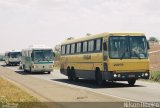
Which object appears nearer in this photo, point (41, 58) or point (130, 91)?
point (130, 91)

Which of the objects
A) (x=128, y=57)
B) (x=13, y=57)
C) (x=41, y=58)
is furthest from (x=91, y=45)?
(x=13, y=57)

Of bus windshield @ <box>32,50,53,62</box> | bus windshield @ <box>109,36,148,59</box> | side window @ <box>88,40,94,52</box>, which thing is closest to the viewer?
bus windshield @ <box>109,36,148,59</box>

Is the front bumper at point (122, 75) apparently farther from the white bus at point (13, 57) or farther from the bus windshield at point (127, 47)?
the white bus at point (13, 57)

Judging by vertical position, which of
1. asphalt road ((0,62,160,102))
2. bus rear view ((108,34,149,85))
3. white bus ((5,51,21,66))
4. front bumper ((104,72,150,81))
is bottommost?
asphalt road ((0,62,160,102))

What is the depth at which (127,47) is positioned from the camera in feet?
82.6

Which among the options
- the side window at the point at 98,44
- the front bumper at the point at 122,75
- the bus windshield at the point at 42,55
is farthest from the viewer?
the bus windshield at the point at 42,55

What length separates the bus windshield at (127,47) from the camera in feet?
81.8

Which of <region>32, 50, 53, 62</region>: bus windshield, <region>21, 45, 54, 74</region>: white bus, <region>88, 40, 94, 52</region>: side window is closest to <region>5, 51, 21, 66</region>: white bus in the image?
<region>21, 45, 54, 74</region>: white bus

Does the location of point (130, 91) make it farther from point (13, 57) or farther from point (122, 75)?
point (13, 57)

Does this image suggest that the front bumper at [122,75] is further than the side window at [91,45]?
No

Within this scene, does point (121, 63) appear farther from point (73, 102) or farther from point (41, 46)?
point (41, 46)

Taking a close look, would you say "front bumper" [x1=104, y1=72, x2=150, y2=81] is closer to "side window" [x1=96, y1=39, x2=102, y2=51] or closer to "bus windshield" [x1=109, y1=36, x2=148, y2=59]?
"bus windshield" [x1=109, y1=36, x2=148, y2=59]

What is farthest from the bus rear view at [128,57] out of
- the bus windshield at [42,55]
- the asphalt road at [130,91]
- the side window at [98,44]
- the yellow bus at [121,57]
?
the bus windshield at [42,55]

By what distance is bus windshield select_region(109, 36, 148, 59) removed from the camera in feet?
81.8
